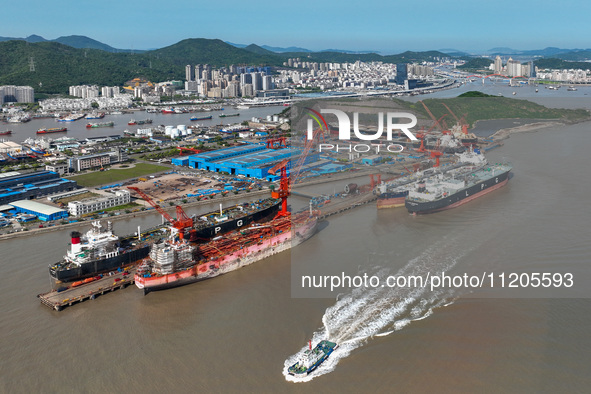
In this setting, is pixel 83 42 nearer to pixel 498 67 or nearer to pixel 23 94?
pixel 23 94

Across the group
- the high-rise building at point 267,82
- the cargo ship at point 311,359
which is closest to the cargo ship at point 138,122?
the high-rise building at point 267,82

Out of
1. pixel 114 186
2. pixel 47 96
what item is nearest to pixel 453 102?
pixel 114 186

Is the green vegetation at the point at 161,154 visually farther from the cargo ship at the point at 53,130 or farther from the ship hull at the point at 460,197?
the ship hull at the point at 460,197

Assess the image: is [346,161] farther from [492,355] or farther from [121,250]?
[492,355]

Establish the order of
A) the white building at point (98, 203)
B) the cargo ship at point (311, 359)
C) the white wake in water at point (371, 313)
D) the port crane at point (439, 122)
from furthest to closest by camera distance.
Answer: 1. the port crane at point (439, 122)
2. the white building at point (98, 203)
3. the white wake in water at point (371, 313)
4. the cargo ship at point (311, 359)

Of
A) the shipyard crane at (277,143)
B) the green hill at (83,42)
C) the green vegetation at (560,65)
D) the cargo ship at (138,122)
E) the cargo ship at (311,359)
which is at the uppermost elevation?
the green hill at (83,42)

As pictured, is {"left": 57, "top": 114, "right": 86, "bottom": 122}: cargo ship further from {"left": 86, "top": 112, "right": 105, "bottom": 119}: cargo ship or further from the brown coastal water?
the brown coastal water

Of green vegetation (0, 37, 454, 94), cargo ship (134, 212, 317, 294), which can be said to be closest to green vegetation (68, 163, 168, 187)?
cargo ship (134, 212, 317, 294)
